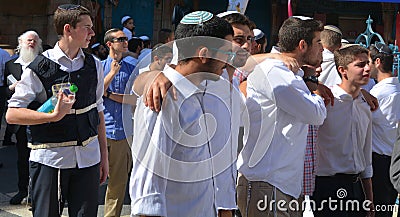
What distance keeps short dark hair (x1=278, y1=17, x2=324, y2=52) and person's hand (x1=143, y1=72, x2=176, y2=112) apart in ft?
4.00

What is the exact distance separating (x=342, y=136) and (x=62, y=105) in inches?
74.3

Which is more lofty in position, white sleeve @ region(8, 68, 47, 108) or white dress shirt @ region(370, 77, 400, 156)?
white sleeve @ region(8, 68, 47, 108)

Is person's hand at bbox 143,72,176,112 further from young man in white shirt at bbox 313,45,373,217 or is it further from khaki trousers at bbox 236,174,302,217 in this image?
young man in white shirt at bbox 313,45,373,217

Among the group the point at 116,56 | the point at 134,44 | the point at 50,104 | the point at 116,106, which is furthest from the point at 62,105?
the point at 134,44

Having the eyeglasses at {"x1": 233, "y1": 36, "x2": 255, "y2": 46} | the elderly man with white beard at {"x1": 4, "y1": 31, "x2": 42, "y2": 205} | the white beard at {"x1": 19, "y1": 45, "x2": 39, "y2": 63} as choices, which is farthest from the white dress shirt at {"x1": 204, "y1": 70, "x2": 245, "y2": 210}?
the elderly man with white beard at {"x1": 4, "y1": 31, "x2": 42, "y2": 205}

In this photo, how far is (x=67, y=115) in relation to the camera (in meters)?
3.82

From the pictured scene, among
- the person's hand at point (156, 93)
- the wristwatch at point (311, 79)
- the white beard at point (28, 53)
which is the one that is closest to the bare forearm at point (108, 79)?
the white beard at point (28, 53)

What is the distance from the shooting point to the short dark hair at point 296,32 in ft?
11.9

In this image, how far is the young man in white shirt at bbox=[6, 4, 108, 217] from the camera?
3.76m

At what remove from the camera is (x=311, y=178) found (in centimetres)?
396

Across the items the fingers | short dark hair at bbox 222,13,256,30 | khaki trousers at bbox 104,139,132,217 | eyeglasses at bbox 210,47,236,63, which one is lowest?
khaki trousers at bbox 104,139,132,217

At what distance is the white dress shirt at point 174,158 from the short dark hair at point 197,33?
109 millimetres

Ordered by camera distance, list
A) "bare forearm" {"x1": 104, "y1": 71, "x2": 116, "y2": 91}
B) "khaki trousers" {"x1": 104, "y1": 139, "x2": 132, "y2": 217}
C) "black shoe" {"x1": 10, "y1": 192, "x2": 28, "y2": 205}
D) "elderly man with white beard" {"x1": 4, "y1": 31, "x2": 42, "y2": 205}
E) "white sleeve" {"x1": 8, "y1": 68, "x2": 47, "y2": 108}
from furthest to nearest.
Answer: "black shoe" {"x1": 10, "y1": 192, "x2": 28, "y2": 205} → "elderly man with white beard" {"x1": 4, "y1": 31, "x2": 42, "y2": 205} → "bare forearm" {"x1": 104, "y1": 71, "x2": 116, "y2": 91} → "khaki trousers" {"x1": 104, "y1": 139, "x2": 132, "y2": 217} → "white sleeve" {"x1": 8, "y1": 68, "x2": 47, "y2": 108}

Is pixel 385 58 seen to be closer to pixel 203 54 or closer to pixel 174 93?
pixel 203 54
